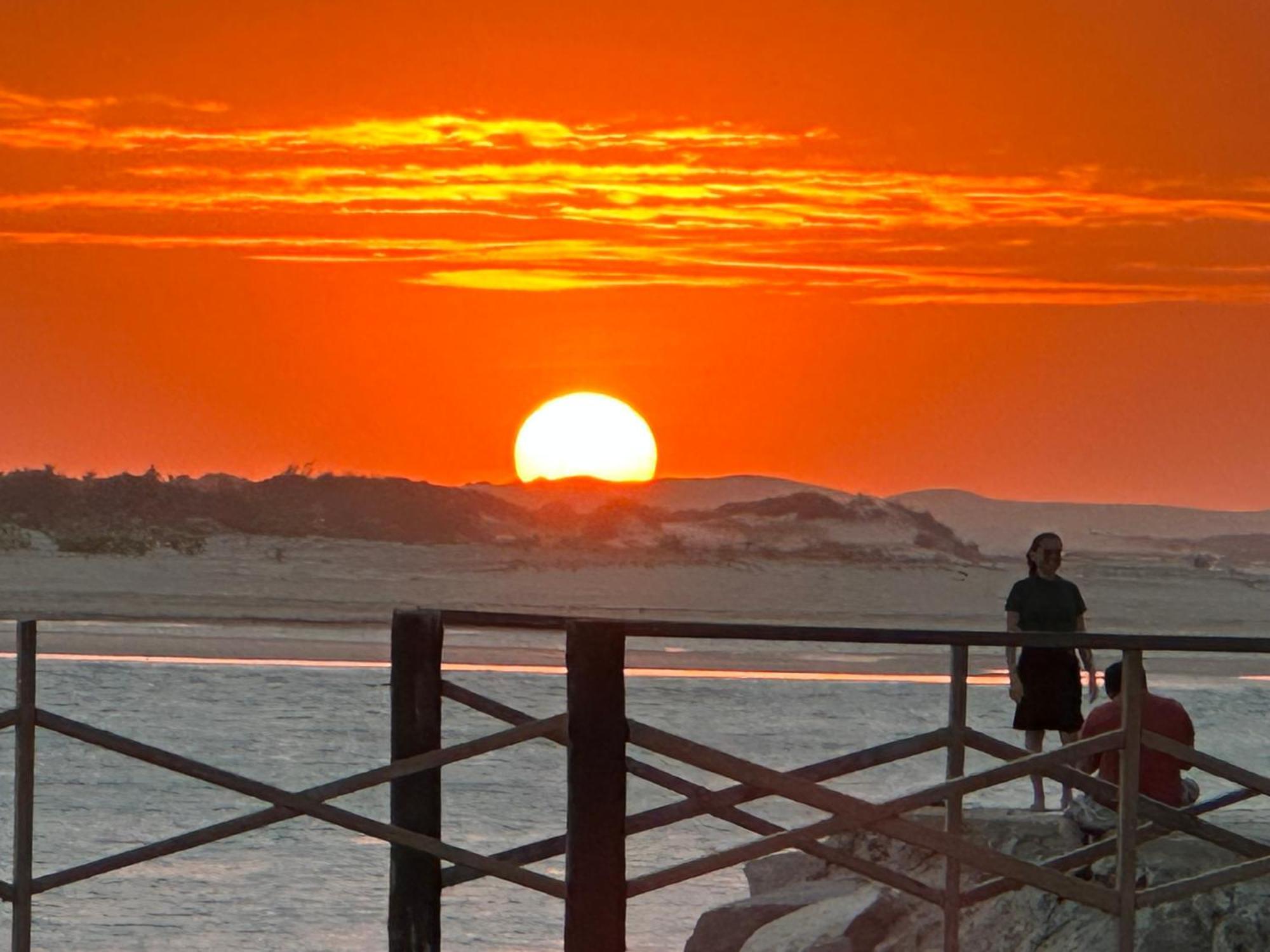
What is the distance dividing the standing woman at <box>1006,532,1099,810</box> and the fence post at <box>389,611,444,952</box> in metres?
4.53

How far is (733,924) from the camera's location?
9617 mm

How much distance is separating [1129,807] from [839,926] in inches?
83.4

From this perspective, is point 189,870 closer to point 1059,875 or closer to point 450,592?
point 1059,875

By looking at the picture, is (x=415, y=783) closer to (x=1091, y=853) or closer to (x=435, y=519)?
(x=1091, y=853)

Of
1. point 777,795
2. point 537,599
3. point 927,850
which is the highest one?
point 777,795

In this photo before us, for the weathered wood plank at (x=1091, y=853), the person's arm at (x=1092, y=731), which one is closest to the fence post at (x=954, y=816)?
the weathered wood plank at (x=1091, y=853)

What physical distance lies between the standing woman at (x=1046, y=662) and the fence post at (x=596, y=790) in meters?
4.92

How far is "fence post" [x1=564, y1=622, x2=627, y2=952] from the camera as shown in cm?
723

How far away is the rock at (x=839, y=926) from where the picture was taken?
897 cm

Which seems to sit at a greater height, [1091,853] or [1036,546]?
[1036,546]

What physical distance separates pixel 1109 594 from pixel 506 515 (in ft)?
108

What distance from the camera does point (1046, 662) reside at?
11.8 m

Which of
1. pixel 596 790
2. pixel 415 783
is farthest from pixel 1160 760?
pixel 415 783

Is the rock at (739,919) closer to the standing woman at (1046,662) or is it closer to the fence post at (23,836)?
the standing woman at (1046,662)
